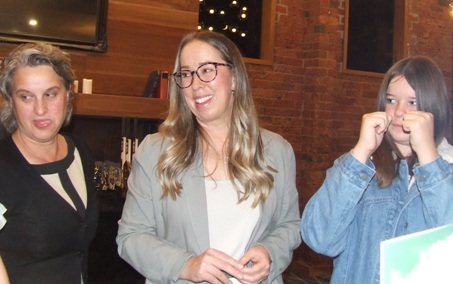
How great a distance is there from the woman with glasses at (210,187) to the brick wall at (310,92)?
135 inches

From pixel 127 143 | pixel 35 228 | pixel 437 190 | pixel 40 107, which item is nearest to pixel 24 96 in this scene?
pixel 40 107

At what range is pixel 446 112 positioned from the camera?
1332 mm

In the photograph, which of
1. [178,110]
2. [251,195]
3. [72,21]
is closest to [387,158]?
[251,195]

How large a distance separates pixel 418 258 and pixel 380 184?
0.40 metres

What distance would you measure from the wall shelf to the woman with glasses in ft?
6.21

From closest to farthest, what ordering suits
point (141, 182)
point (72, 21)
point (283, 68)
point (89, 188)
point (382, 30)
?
1. point (141, 182)
2. point (89, 188)
3. point (72, 21)
4. point (283, 68)
5. point (382, 30)

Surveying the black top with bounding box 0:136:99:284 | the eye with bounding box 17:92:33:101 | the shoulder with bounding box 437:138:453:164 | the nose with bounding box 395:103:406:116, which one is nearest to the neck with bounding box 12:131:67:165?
the black top with bounding box 0:136:99:284

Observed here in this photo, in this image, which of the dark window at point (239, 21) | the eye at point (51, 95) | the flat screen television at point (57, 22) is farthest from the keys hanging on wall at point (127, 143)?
the eye at point (51, 95)

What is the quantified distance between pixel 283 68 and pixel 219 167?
3790mm

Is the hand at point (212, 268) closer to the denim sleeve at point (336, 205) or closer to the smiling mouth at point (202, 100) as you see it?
the denim sleeve at point (336, 205)

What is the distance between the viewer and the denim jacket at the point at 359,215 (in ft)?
4.24

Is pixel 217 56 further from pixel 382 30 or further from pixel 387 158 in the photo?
pixel 382 30

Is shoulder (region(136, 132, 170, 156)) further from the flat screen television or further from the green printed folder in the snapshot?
the flat screen television

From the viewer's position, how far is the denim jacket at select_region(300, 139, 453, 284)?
1292 mm
